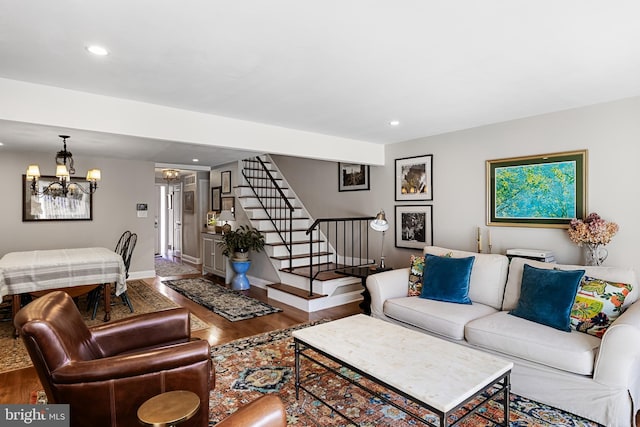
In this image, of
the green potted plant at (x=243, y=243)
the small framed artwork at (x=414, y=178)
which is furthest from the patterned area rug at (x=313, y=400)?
the small framed artwork at (x=414, y=178)

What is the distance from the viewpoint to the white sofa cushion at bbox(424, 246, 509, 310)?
3.24m

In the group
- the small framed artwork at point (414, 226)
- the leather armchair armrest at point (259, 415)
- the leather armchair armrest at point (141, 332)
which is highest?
the small framed artwork at point (414, 226)

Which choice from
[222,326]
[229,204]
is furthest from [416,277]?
[229,204]

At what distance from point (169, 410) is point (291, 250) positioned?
13.8 ft

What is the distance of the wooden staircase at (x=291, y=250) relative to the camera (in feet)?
15.5

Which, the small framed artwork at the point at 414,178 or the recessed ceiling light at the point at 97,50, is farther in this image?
the small framed artwork at the point at 414,178

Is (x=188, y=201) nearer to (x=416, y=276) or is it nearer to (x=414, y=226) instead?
(x=414, y=226)

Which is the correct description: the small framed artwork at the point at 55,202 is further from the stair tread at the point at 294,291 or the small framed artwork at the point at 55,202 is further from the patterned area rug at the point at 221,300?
the stair tread at the point at 294,291

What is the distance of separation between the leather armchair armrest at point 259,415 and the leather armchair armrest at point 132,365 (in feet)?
2.35

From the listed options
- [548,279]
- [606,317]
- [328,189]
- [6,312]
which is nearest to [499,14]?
[548,279]

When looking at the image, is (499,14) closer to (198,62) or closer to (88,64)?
(198,62)

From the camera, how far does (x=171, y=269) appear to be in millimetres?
7656

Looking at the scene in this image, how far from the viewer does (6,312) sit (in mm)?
4477

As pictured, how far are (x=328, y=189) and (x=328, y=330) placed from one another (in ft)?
12.5
